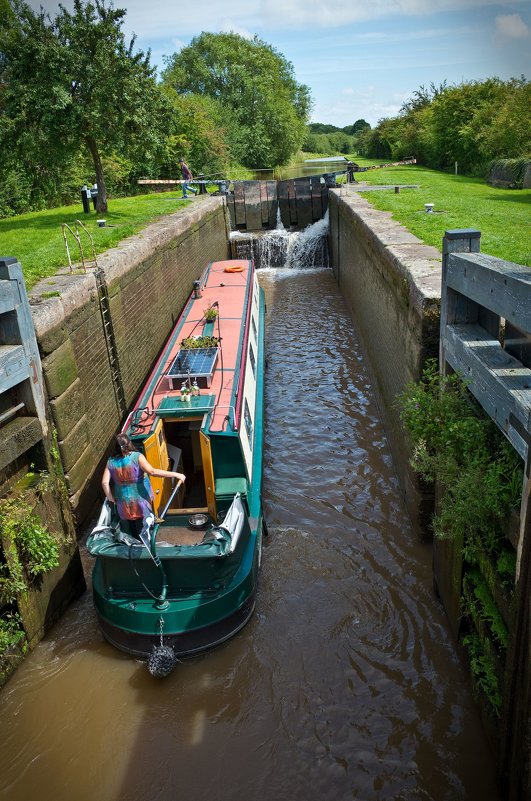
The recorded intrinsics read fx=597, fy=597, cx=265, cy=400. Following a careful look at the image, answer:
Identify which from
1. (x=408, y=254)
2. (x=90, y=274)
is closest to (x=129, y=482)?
(x=90, y=274)

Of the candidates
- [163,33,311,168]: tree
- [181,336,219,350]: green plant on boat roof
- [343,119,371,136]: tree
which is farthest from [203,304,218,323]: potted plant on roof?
[343,119,371,136]: tree

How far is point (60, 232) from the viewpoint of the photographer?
13703 mm

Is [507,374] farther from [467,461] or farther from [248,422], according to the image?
[248,422]

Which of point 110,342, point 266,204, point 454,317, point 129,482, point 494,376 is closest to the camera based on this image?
point 494,376

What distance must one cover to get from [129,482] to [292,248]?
54.9ft

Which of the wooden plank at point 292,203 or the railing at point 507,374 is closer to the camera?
the railing at point 507,374

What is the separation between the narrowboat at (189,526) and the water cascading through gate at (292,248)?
13.4 meters

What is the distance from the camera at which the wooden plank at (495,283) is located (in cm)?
347

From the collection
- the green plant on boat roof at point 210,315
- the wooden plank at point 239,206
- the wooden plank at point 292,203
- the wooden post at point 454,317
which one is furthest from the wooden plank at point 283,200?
the wooden post at point 454,317

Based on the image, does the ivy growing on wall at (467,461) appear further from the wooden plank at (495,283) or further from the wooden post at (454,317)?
the wooden plank at (495,283)

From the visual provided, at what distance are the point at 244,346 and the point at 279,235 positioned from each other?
1381 cm

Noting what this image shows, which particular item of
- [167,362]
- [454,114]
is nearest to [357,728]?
[167,362]

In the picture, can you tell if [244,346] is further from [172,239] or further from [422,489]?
Result: [172,239]

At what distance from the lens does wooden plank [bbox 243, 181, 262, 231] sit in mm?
22750
